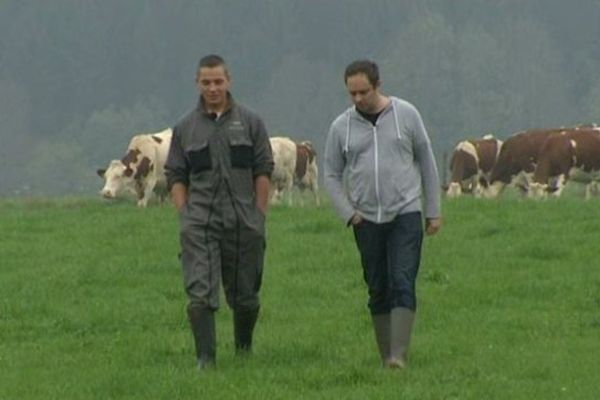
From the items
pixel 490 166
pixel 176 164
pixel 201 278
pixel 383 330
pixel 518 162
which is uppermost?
pixel 176 164

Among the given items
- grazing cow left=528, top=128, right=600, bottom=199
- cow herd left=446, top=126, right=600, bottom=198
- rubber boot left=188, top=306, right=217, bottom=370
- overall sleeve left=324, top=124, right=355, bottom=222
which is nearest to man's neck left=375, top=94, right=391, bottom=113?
overall sleeve left=324, top=124, right=355, bottom=222

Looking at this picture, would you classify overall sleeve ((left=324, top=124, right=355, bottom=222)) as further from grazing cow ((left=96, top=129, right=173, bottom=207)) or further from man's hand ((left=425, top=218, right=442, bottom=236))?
grazing cow ((left=96, top=129, right=173, bottom=207))

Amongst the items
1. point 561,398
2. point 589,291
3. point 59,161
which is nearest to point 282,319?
point 589,291

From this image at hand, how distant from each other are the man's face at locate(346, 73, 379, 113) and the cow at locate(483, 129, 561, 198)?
2216 cm

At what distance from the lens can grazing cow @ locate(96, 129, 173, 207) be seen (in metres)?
33.9

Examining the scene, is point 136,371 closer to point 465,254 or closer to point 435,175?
point 435,175

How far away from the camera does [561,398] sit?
11250 millimetres

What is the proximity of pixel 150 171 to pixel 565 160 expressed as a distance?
8146 mm

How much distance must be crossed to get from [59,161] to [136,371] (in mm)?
130791

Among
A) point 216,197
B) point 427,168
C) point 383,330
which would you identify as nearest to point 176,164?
point 216,197

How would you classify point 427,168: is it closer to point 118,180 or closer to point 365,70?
point 365,70

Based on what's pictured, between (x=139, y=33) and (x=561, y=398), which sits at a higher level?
(x=139, y=33)

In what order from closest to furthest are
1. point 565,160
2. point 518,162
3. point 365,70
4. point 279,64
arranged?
point 365,70 → point 565,160 → point 518,162 → point 279,64

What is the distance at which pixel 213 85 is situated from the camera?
12.3 metres
